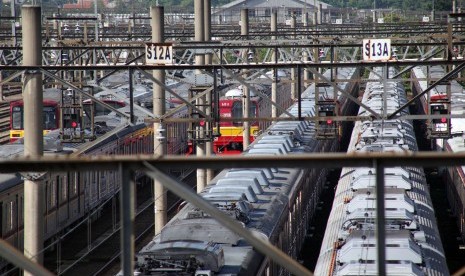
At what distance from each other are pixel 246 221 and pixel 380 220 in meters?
9.17

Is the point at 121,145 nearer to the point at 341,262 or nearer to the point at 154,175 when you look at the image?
the point at 341,262

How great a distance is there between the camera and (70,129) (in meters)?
21.3

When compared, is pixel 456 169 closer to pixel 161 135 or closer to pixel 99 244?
pixel 99 244

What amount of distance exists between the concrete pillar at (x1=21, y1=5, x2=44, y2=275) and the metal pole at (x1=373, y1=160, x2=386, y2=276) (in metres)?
7.17

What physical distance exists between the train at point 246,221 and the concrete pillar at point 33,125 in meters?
1.19

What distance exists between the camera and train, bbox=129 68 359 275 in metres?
10.5

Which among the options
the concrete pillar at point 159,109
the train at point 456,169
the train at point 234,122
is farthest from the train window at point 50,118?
the concrete pillar at point 159,109

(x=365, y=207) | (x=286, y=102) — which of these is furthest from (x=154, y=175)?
(x=286, y=102)

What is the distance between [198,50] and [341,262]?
8080 mm

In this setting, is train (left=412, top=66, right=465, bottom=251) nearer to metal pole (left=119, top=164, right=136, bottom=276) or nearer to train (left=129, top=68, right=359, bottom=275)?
train (left=129, top=68, right=359, bottom=275)

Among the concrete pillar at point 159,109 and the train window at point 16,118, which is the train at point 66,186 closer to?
the concrete pillar at point 159,109

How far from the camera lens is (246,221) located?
1390 centimetres

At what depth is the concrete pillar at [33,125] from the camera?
11.5 metres

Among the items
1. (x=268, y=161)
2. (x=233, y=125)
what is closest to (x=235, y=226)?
(x=268, y=161)
